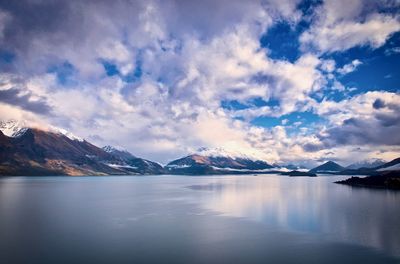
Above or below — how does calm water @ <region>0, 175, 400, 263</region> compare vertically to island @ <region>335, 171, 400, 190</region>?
below

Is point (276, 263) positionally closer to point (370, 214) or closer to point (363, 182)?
point (370, 214)

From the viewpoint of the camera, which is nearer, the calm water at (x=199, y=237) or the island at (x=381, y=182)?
the calm water at (x=199, y=237)

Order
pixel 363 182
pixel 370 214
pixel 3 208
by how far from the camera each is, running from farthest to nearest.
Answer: pixel 363 182 < pixel 3 208 < pixel 370 214

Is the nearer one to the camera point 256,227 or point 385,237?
point 385,237

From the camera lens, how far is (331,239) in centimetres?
3947

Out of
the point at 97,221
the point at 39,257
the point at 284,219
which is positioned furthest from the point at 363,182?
the point at 39,257

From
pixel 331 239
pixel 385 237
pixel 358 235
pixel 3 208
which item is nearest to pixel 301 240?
pixel 331 239

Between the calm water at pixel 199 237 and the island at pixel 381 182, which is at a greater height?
the island at pixel 381 182

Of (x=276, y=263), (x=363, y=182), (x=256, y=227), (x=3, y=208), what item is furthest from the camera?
(x=363, y=182)

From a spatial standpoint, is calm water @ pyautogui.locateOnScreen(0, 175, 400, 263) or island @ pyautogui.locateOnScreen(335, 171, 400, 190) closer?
calm water @ pyautogui.locateOnScreen(0, 175, 400, 263)

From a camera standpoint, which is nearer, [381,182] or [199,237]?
[199,237]

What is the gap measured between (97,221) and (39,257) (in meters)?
20.9

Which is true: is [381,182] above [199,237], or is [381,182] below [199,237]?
above

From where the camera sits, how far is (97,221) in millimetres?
52094
